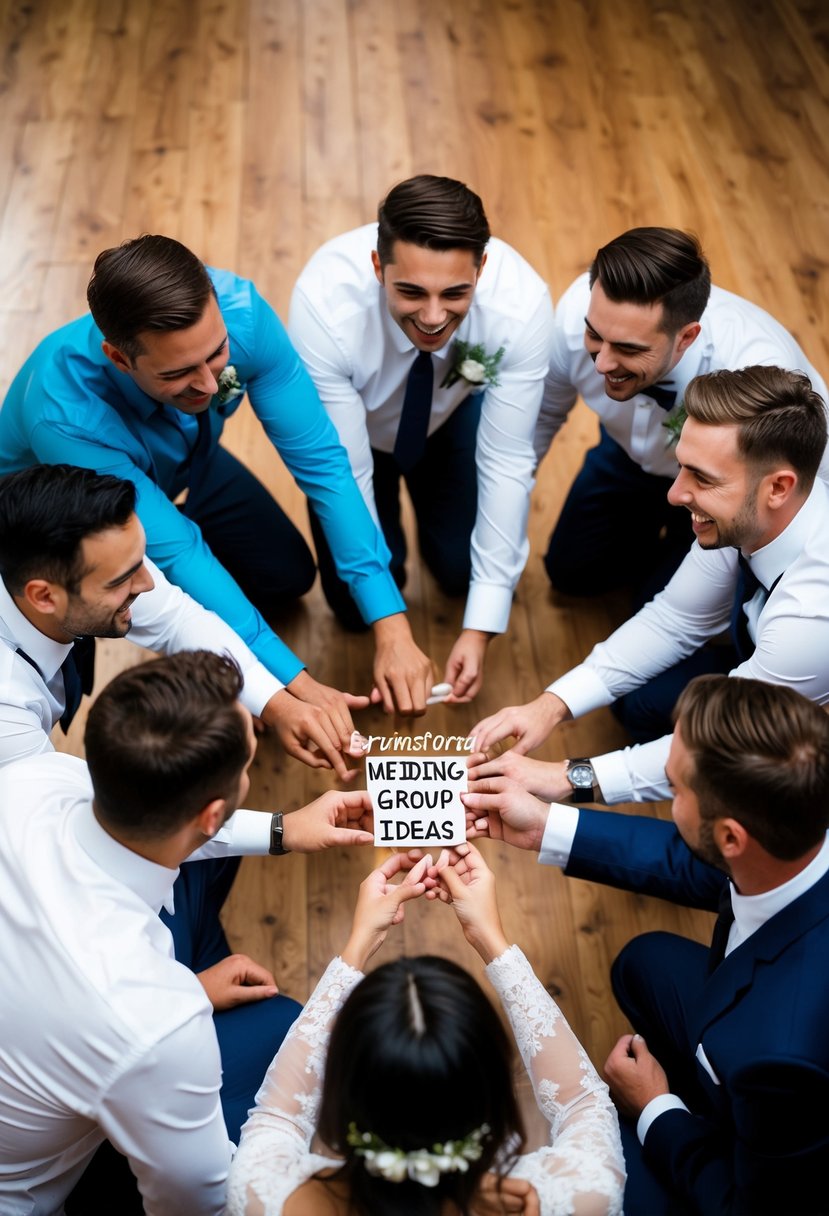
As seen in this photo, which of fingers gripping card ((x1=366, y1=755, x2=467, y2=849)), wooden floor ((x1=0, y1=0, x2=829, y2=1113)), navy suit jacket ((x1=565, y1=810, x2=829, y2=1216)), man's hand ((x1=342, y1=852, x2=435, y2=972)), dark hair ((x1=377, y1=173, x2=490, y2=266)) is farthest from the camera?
wooden floor ((x1=0, y1=0, x2=829, y2=1113))

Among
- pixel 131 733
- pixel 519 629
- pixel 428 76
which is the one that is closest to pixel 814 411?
pixel 519 629

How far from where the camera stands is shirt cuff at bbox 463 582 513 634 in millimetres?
3225

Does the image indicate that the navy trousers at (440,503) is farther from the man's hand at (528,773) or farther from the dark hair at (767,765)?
the dark hair at (767,765)

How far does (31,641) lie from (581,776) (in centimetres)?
128

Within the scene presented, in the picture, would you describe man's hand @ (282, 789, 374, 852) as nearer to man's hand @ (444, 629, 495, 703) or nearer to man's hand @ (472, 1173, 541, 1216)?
man's hand @ (444, 629, 495, 703)

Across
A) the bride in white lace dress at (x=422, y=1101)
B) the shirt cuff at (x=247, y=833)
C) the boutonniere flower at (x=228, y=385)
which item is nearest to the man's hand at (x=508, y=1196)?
the bride in white lace dress at (x=422, y=1101)

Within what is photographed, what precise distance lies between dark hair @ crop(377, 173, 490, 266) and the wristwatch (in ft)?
4.17

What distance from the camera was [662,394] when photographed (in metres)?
3.06

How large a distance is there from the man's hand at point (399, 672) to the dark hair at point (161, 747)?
1.10 meters

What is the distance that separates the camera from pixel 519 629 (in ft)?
12.0

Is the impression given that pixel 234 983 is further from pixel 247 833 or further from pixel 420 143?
pixel 420 143

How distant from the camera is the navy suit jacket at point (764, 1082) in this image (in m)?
1.85

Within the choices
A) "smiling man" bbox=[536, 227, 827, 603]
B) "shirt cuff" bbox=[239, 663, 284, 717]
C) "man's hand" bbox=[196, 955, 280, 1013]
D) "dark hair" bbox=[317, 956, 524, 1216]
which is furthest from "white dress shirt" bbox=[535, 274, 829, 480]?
"dark hair" bbox=[317, 956, 524, 1216]

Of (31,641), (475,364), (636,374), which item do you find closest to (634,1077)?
(31,641)
